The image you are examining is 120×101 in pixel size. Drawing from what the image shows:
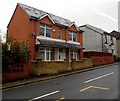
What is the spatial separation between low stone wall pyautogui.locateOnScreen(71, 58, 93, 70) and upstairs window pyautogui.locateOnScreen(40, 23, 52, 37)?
514 cm

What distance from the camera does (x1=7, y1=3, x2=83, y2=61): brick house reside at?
22703 millimetres

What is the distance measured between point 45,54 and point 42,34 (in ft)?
8.79

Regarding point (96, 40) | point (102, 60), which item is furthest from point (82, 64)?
point (96, 40)

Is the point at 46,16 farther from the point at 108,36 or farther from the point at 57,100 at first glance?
the point at 108,36

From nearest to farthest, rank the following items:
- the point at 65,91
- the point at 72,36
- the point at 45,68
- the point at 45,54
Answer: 1. the point at 65,91
2. the point at 45,68
3. the point at 45,54
4. the point at 72,36

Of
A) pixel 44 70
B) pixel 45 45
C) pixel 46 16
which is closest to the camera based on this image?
pixel 44 70

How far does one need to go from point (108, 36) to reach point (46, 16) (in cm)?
2571

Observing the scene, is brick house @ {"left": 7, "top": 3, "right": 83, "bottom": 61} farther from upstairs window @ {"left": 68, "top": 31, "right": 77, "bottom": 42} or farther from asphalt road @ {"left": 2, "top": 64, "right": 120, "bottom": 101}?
asphalt road @ {"left": 2, "top": 64, "right": 120, "bottom": 101}

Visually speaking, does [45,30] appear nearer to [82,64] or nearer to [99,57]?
[82,64]

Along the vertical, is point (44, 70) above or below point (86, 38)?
below

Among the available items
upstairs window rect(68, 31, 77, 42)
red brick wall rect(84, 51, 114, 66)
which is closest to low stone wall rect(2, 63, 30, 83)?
upstairs window rect(68, 31, 77, 42)

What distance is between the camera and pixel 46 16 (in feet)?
81.9

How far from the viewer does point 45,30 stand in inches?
969

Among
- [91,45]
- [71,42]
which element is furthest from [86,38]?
[71,42]
